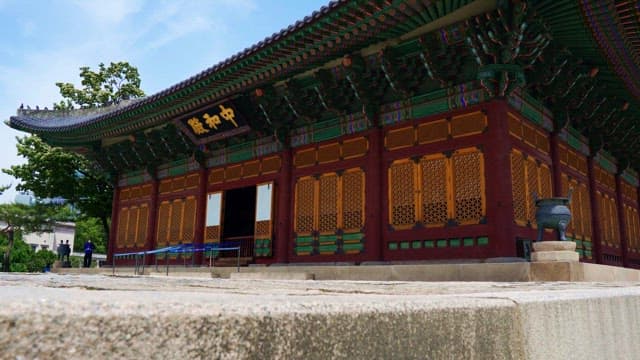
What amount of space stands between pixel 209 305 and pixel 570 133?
13459mm

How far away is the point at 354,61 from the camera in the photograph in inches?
403

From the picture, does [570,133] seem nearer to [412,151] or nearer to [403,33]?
[412,151]

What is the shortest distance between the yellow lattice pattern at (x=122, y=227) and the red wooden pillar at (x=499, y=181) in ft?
44.7

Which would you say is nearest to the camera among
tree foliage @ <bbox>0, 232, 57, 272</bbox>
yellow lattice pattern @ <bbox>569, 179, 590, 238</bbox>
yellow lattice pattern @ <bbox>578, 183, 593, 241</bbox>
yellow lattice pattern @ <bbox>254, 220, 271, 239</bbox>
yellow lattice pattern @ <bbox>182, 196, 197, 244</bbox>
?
yellow lattice pattern @ <bbox>569, 179, 590, 238</bbox>

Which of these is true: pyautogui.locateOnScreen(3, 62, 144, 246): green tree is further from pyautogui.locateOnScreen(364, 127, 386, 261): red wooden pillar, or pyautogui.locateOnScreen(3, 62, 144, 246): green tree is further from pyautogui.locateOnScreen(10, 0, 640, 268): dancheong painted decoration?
pyautogui.locateOnScreen(364, 127, 386, 261): red wooden pillar

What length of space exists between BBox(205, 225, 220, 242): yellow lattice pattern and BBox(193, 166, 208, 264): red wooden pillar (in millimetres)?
200

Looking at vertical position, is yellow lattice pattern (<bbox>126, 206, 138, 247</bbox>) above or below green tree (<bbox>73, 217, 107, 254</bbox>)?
below

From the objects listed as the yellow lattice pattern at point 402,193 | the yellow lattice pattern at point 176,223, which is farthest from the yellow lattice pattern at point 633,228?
the yellow lattice pattern at point 176,223

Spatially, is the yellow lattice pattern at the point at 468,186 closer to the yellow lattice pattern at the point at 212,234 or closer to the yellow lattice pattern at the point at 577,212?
the yellow lattice pattern at the point at 577,212

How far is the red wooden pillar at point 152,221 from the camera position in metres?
16.6

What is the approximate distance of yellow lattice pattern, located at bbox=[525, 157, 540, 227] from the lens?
9.77m

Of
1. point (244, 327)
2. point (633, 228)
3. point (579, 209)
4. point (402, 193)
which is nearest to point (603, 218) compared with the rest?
point (579, 209)

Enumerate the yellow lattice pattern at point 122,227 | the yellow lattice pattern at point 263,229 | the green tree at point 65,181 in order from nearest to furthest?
the yellow lattice pattern at point 263,229 < the yellow lattice pattern at point 122,227 < the green tree at point 65,181

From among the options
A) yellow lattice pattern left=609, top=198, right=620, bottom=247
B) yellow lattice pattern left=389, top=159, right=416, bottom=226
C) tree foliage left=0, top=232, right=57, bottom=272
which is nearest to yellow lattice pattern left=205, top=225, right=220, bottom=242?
yellow lattice pattern left=389, top=159, right=416, bottom=226
